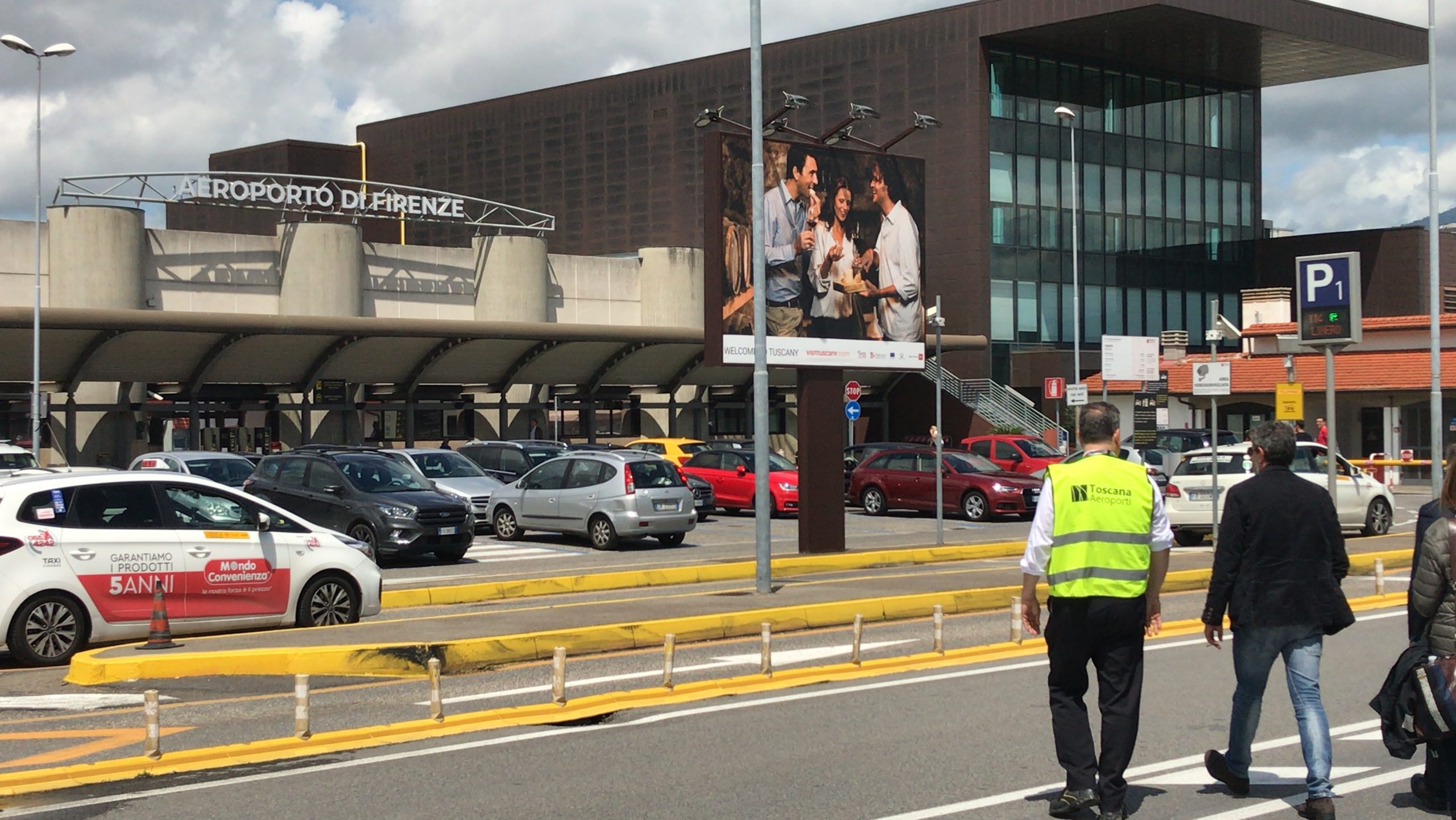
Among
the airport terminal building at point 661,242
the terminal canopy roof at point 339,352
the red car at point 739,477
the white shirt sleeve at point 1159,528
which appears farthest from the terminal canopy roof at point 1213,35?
the white shirt sleeve at point 1159,528

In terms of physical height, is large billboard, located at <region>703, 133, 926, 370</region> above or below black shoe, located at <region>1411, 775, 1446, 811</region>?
above

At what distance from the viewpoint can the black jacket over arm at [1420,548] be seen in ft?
22.3

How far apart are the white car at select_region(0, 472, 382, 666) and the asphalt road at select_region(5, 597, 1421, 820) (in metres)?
4.93

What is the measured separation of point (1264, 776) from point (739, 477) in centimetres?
2545

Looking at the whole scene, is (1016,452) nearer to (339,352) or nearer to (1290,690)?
(339,352)

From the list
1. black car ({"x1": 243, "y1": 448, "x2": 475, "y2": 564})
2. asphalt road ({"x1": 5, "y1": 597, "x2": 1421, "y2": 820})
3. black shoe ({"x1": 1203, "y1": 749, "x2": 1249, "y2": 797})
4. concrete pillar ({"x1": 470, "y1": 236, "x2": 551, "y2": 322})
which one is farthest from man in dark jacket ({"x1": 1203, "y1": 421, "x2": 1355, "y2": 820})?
concrete pillar ({"x1": 470, "y1": 236, "x2": 551, "y2": 322})

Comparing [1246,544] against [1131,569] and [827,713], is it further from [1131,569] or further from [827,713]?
[827,713]

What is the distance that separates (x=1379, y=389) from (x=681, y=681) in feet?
131

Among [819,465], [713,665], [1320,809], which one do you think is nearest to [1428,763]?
[1320,809]

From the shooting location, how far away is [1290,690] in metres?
7.04

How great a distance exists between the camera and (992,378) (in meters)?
56.4

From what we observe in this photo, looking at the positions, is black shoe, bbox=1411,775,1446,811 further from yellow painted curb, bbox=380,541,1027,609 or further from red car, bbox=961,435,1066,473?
red car, bbox=961,435,1066,473

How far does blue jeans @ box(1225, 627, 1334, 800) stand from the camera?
683 cm

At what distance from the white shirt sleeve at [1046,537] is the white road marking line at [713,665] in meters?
4.99
